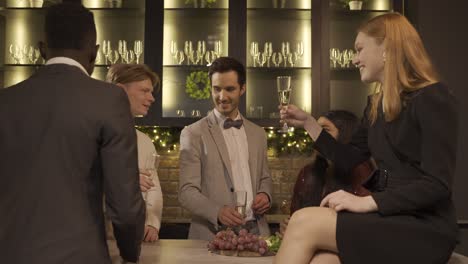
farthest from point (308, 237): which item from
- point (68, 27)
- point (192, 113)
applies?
point (192, 113)

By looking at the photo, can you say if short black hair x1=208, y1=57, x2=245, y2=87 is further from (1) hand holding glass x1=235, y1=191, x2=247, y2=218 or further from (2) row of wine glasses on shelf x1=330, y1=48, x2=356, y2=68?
(1) hand holding glass x1=235, y1=191, x2=247, y2=218

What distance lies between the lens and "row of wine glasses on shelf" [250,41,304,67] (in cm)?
498

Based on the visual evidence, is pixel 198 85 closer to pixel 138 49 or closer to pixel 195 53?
pixel 195 53

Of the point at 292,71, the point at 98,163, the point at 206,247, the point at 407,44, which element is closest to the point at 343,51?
the point at 292,71

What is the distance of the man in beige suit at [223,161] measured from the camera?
3715mm

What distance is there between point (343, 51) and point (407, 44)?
119 inches

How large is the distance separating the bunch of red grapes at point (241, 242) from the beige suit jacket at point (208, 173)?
3.40 feet

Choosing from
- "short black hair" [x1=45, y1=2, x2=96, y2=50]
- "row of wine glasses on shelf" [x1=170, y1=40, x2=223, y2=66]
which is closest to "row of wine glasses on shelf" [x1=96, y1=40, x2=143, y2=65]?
"row of wine glasses on shelf" [x1=170, y1=40, x2=223, y2=66]

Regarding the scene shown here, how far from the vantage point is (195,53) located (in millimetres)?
4996

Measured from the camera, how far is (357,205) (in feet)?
6.21

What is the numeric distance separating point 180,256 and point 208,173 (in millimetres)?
1384

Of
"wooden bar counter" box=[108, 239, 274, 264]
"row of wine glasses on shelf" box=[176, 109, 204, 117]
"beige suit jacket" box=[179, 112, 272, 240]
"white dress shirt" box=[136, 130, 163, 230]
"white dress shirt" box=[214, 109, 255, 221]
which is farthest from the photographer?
"row of wine glasses on shelf" box=[176, 109, 204, 117]

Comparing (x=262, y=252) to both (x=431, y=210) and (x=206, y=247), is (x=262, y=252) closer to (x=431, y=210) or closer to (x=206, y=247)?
(x=206, y=247)

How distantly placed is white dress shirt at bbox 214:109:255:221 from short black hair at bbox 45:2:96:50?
2076 mm
